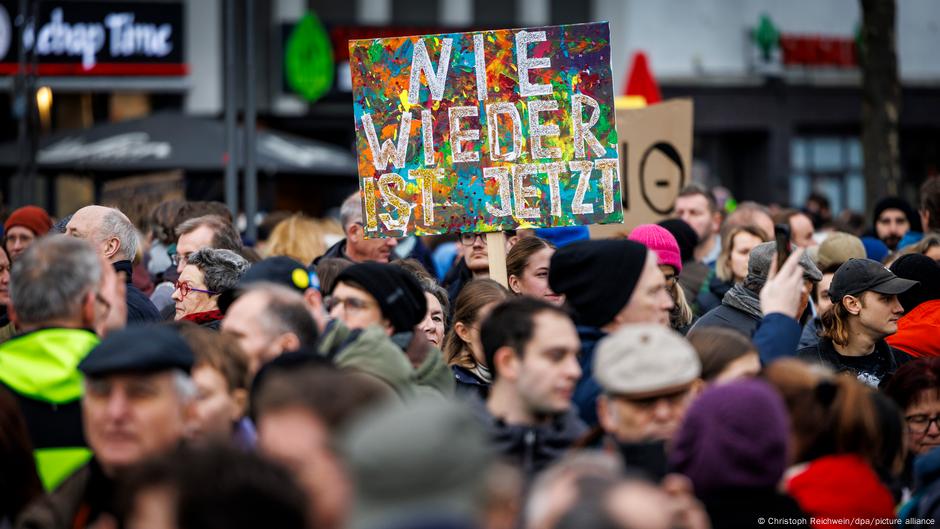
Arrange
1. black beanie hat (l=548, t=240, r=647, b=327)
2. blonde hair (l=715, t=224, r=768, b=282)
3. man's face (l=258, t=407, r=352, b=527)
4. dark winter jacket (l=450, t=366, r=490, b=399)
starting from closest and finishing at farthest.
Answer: man's face (l=258, t=407, r=352, b=527)
black beanie hat (l=548, t=240, r=647, b=327)
dark winter jacket (l=450, t=366, r=490, b=399)
blonde hair (l=715, t=224, r=768, b=282)

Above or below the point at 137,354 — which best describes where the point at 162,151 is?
above

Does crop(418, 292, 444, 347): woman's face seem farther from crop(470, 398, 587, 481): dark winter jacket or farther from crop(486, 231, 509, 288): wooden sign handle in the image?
crop(470, 398, 587, 481): dark winter jacket

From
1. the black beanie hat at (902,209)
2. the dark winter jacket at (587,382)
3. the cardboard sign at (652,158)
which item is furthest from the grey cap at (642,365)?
the black beanie hat at (902,209)

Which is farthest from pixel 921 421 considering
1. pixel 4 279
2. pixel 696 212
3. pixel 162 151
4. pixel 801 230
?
pixel 162 151

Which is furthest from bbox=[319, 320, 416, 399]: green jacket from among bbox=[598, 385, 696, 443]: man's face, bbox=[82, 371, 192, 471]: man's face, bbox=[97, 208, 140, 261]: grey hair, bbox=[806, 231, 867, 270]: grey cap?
bbox=[806, 231, 867, 270]: grey cap

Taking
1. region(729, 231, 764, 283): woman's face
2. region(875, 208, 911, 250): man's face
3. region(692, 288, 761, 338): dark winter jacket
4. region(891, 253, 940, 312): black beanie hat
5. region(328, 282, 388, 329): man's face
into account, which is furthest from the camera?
region(875, 208, 911, 250): man's face

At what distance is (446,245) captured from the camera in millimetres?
12008

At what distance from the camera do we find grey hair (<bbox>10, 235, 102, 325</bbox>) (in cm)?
507

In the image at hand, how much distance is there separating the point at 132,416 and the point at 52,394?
0.62 metres

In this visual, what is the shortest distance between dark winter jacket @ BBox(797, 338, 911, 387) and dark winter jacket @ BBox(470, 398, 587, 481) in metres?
2.70

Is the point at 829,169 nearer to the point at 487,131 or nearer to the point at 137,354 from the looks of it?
the point at 487,131

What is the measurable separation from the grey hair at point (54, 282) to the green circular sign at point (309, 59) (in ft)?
71.0

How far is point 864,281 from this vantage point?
24.1 feet

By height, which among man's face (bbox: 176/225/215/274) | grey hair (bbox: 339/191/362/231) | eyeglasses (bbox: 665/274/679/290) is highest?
grey hair (bbox: 339/191/362/231)
